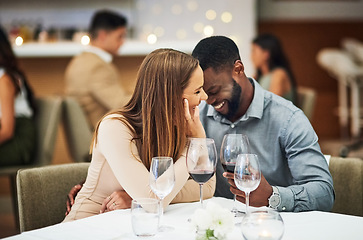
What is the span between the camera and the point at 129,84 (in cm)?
475

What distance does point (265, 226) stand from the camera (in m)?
1.17

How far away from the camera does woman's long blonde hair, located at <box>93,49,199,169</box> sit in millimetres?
1767

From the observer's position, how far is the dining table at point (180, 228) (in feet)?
4.49

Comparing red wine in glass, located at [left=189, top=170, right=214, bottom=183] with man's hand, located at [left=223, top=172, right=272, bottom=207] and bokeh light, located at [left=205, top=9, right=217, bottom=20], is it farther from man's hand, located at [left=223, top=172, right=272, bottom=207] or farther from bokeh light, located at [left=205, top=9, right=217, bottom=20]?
bokeh light, located at [left=205, top=9, right=217, bottom=20]

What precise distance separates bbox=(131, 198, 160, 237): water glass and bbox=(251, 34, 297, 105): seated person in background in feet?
11.2

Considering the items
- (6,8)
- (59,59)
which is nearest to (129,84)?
(59,59)

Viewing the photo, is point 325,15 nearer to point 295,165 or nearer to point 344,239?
point 295,165

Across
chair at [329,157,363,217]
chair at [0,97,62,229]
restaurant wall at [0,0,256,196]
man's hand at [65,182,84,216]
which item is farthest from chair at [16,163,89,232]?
restaurant wall at [0,0,256,196]

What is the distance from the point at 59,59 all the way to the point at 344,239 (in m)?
3.82

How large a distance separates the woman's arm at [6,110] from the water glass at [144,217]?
7.85 ft

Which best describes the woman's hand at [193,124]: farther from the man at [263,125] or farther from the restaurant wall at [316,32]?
the restaurant wall at [316,32]

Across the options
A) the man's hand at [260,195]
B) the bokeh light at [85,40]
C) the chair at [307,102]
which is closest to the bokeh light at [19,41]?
the bokeh light at [85,40]

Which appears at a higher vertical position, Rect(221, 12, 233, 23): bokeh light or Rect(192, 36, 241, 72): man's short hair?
Rect(221, 12, 233, 23): bokeh light

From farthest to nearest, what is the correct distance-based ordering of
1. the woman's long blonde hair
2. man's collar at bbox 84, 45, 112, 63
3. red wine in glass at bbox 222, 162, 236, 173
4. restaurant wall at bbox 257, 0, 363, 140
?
restaurant wall at bbox 257, 0, 363, 140 < man's collar at bbox 84, 45, 112, 63 < the woman's long blonde hair < red wine in glass at bbox 222, 162, 236, 173
